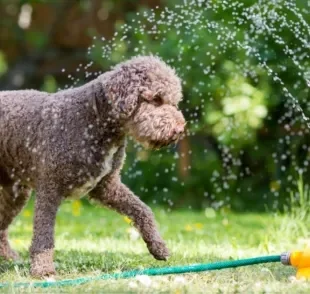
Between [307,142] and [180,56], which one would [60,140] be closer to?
[180,56]

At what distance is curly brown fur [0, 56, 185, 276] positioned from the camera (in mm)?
4488

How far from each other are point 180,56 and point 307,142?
5.30 feet

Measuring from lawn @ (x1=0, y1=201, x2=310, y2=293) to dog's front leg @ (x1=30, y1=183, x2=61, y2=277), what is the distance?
133mm

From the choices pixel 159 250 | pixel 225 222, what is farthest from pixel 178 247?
pixel 225 222

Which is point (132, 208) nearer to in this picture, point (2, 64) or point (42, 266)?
point (42, 266)

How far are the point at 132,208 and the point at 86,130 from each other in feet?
1.98

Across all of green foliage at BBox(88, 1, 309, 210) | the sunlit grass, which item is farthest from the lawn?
green foliage at BBox(88, 1, 309, 210)

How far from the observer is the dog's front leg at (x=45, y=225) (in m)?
4.53

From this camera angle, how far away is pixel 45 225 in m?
4.56

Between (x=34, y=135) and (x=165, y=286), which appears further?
(x=34, y=135)

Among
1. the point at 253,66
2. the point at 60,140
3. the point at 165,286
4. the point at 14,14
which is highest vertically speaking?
the point at 14,14

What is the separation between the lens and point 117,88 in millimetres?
4488

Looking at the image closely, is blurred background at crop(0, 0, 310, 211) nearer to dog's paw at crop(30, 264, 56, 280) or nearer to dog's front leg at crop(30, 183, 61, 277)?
dog's front leg at crop(30, 183, 61, 277)

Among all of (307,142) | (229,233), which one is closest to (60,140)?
(229,233)
